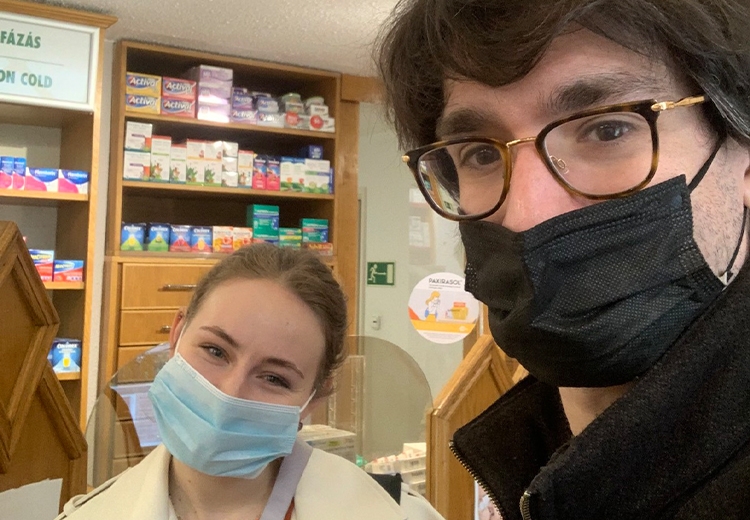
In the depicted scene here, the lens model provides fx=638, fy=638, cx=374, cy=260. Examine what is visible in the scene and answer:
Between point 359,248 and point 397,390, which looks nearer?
point 397,390

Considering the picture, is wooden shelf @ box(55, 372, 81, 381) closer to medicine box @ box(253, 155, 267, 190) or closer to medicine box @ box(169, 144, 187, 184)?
medicine box @ box(169, 144, 187, 184)

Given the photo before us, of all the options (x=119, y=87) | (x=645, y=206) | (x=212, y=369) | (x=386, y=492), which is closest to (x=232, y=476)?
(x=212, y=369)

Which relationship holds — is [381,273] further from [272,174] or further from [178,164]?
[178,164]

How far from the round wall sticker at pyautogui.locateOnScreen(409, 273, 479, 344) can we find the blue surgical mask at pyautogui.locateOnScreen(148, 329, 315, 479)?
6.90 feet

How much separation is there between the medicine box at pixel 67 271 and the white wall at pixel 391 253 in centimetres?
195

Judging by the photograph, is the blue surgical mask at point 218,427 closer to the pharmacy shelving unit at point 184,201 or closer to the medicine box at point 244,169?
the pharmacy shelving unit at point 184,201

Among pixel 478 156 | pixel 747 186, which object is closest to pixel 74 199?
pixel 478 156

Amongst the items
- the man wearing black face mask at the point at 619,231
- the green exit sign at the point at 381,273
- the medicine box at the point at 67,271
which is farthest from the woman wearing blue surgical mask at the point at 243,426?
the green exit sign at the point at 381,273

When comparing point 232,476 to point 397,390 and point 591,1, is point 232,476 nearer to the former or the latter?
point 397,390

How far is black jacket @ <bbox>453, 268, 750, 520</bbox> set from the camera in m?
Answer: 0.57

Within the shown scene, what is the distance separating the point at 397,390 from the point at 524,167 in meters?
1.49

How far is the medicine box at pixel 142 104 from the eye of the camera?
327cm

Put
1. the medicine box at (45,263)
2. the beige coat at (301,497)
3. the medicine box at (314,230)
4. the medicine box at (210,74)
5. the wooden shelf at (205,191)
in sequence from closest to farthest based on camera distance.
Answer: the beige coat at (301,497)
the medicine box at (45,263)
the wooden shelf at (205,191)
the medicine box at (210,74)
the medicine box at (314,230)

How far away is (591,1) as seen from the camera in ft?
2.29
